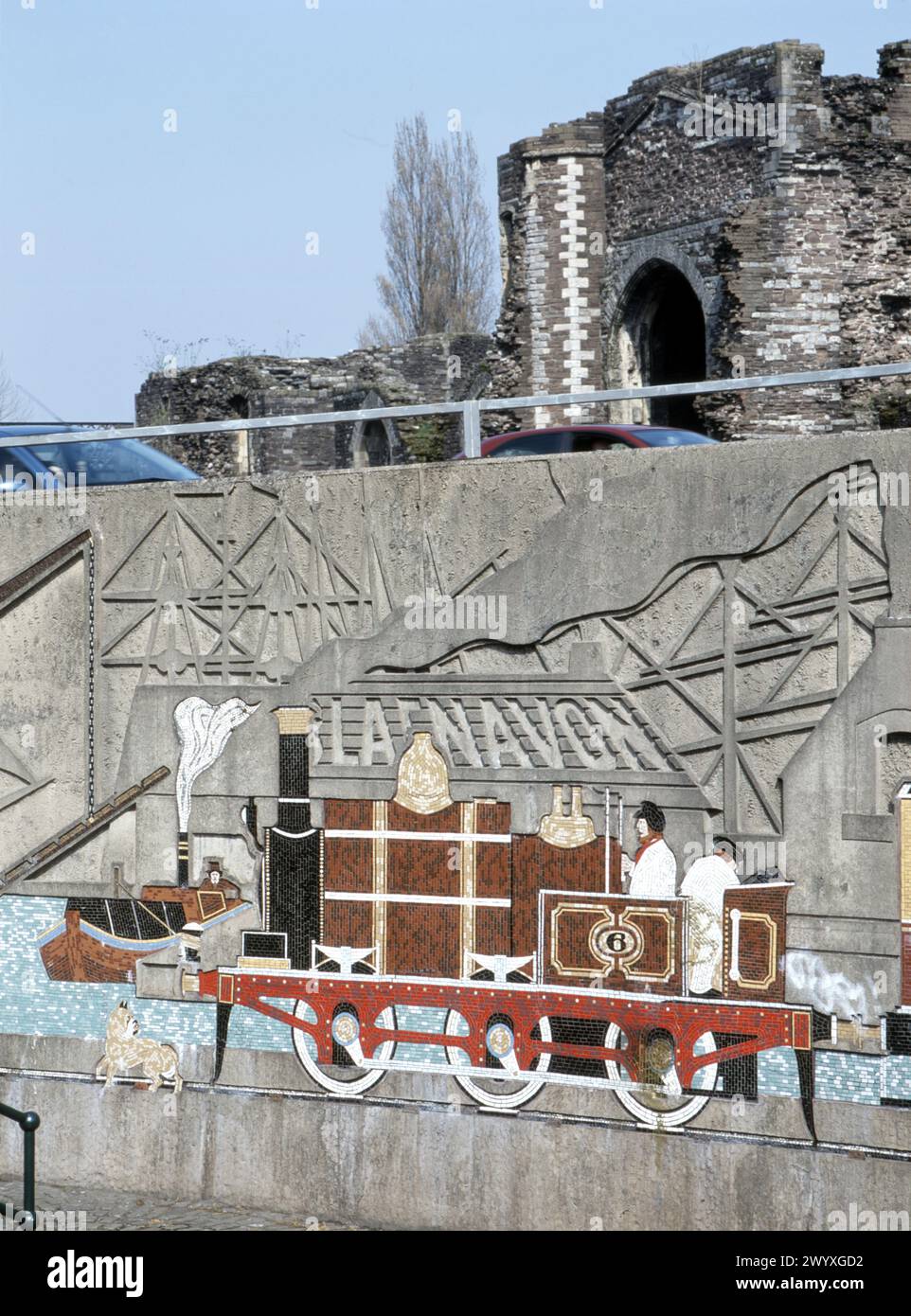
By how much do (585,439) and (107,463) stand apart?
4.17 meters

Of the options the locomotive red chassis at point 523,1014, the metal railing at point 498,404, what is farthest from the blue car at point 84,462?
the locomotive red chassis at point 523,1014

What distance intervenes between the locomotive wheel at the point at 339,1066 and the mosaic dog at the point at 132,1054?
0.83 m

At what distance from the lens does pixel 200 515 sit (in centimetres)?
979

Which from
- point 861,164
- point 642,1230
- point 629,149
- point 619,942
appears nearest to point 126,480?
point 619,942

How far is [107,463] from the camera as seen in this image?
12992 millimetres

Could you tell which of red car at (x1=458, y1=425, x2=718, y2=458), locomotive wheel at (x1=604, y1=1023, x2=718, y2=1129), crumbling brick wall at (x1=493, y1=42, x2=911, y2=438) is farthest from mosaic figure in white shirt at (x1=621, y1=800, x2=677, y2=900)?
crumbling brick wall at (x1=493, y1=42, x2=911, y2=438)

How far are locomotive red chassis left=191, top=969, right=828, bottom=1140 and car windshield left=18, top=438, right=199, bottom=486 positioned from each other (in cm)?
463

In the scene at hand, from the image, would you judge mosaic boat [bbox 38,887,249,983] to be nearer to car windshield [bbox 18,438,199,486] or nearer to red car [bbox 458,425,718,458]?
car windshield [bbox 18,438,199,486]

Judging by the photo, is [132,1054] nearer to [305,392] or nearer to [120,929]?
[120,929]

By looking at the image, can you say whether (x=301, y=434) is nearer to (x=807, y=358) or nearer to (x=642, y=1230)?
(x=807, y=358)

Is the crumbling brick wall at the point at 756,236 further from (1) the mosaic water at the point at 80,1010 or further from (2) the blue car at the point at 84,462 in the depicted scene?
(1) the mosaic water at the point at 80,1010

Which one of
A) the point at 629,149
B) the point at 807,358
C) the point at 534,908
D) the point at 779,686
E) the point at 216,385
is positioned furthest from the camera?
the point at 216,385

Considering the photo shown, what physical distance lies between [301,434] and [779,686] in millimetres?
20482

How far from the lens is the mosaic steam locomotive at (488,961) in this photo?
27.2ft
